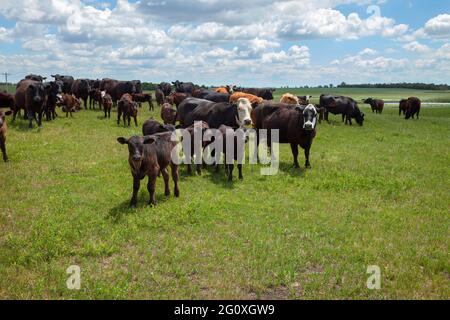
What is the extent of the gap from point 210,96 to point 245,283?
20.4 meters

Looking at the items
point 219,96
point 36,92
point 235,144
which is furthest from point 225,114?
point 219,96

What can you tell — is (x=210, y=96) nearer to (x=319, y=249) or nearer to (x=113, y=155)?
(x=113, y=155)

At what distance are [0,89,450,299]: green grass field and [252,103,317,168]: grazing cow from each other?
88cm

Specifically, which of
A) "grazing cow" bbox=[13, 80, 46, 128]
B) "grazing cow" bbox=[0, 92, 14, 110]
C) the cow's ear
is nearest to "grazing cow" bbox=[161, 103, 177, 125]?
"grazing cow" bbox=[13, 80, 46, 128]

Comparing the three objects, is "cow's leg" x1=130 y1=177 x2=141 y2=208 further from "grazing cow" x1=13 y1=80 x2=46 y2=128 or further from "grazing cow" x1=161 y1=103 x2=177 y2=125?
"grazing cow" x1=13 y1=80 x2=46 y2=128

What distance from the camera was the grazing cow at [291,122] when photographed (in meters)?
12.7

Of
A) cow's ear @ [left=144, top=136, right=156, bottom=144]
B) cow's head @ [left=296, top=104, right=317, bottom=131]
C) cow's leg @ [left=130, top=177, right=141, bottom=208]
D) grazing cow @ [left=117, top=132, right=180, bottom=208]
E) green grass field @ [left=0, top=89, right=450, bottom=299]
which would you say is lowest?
green grass field @ [left=0, top=89, right=450, bottom=299]

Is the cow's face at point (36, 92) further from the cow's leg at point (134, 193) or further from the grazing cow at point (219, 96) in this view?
the cow's leg at point (134, 193)

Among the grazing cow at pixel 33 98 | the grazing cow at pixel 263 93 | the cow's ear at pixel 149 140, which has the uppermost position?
the grazing cow at pixel 263 93

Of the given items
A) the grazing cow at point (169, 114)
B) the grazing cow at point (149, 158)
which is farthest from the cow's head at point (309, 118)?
the grazing cow at point (169, 114)

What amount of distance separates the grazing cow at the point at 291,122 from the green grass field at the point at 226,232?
881 mm

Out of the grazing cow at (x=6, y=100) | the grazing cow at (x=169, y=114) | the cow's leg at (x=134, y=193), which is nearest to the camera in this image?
the cow's leg at (x=134, y=193)

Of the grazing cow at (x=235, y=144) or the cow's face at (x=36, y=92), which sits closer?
the grazing cow at (x=235, y=144)

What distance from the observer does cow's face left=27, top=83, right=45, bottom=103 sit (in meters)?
18.3
